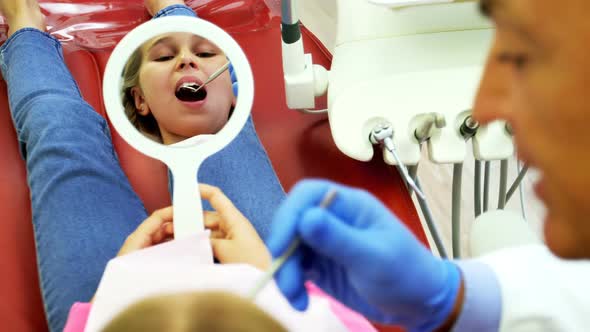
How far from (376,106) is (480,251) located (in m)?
0.28

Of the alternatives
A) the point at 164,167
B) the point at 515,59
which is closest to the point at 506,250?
the point at 515,59

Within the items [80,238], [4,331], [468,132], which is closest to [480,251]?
[468,132]

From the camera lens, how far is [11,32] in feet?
4.10

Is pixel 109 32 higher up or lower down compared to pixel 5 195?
higher up

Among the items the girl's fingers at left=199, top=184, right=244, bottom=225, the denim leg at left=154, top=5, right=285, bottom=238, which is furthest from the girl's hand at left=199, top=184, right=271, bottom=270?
the denim leg at left=154, top=5, right=285, bottom=238

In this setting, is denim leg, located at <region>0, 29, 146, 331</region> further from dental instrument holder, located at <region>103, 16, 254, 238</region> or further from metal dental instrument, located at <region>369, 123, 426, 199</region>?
metal dental instrument, located at <region>369, 123, 426, 199</region>

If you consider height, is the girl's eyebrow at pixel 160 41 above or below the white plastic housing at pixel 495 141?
above

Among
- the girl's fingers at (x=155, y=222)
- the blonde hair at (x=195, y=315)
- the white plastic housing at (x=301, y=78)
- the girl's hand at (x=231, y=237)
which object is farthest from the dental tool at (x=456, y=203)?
the blonde hair at (x=195, y=315)

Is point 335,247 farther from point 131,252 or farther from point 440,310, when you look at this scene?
point 131,252

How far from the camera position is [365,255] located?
495mm

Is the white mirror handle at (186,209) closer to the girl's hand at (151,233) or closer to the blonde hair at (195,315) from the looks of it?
the girl's hand at (151,233)

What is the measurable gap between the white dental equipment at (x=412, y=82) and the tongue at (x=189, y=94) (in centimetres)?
17

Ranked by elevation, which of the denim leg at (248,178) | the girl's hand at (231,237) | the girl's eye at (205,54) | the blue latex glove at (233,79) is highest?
the girl's eye at (205,54)

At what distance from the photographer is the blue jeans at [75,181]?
859 millimetres
